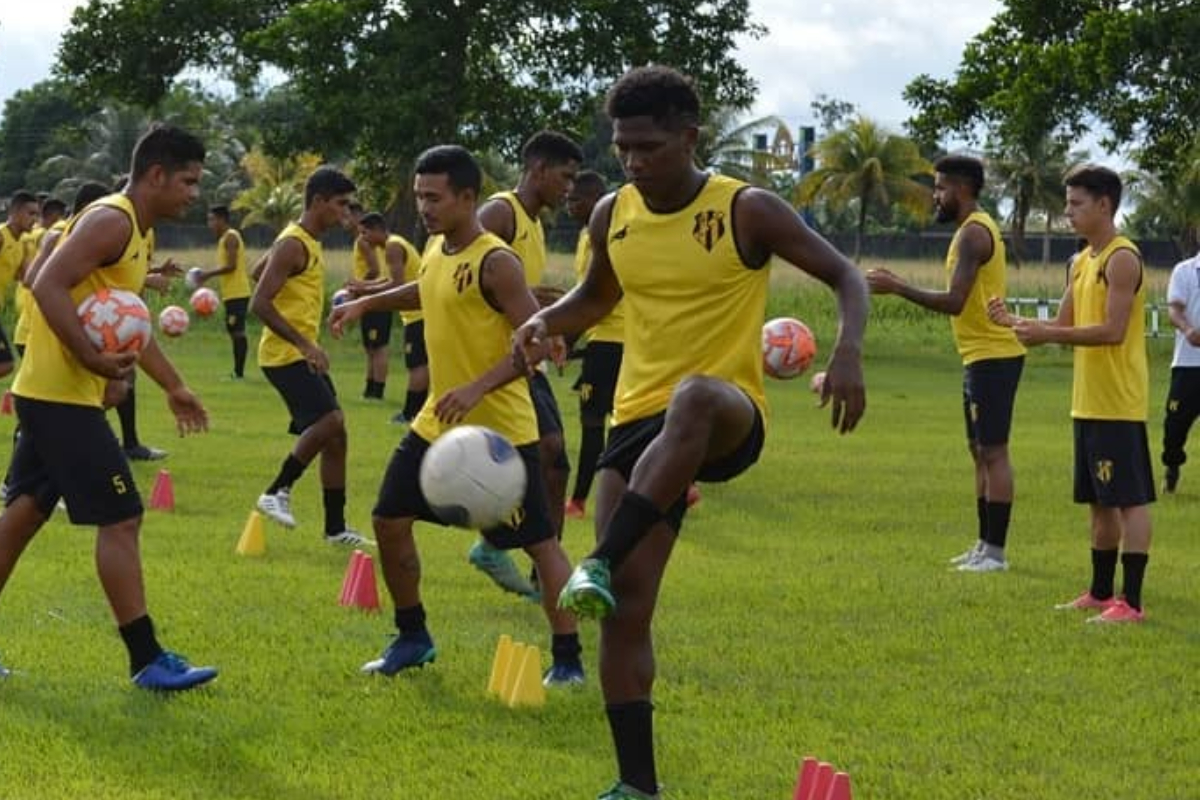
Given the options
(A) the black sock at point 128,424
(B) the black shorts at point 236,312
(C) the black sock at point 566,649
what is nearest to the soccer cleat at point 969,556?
(C) the black sock at point 566,649

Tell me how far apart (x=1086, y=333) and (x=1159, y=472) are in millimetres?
8229

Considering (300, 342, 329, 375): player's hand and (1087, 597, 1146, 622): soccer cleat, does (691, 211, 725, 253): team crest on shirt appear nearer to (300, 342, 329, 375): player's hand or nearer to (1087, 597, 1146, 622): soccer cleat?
(1087, 597, 1146, 622): soccer cleat

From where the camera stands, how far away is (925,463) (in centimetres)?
1866

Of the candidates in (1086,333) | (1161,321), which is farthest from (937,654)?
(1161,321)

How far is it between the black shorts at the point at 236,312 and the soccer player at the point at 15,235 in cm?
845

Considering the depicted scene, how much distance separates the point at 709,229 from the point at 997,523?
247 inches

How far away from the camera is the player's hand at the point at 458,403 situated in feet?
26.4

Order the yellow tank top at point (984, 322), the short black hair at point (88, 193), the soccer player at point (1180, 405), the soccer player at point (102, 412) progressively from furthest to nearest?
the soccer player at point (1180, 405) < the short black hair at point (88, 193) < the yellow tank top at point (984, 322) < the soccer player at point (102, 412)

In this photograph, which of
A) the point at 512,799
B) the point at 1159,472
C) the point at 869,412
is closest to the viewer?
the point at 512,799

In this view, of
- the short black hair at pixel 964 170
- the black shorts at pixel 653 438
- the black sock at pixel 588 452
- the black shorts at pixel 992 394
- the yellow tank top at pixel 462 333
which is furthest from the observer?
the black sock at pixel 588 452

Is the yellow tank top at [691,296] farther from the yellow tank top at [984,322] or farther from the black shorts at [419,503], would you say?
the yellow tank top at [984,322]

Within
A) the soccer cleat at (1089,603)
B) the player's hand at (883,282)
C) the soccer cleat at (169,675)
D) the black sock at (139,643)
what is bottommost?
the soccer cleat at (1089,603)

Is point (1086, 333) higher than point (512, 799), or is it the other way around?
point (1086, 333)

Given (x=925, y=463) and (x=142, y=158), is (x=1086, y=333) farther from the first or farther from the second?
(x=925, y=463)
